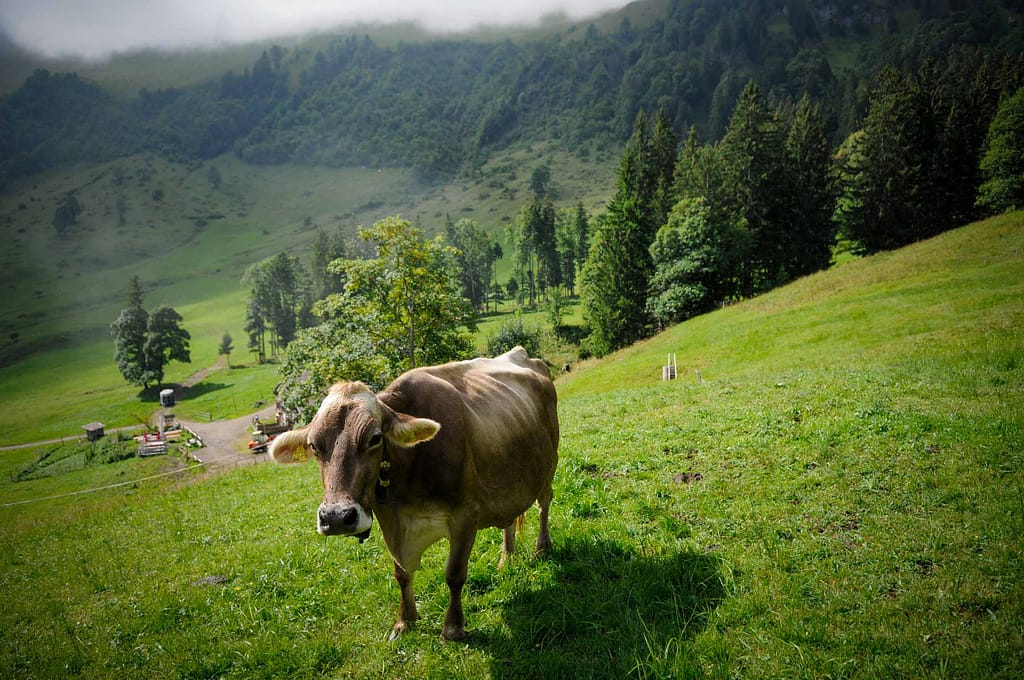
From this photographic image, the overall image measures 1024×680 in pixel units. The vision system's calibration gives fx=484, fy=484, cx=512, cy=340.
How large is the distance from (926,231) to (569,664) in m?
72.0

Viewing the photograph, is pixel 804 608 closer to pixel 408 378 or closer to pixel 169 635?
pixel 408 378

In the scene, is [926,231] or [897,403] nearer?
[897,403]

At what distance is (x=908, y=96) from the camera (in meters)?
55.9

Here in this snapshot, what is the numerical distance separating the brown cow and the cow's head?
10 millimetres

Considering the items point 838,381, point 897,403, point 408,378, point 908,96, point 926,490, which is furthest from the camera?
point 908,96

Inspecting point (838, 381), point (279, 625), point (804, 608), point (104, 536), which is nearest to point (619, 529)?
point (804, 608)

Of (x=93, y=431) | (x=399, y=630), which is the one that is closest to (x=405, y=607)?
(x=399, y=630)

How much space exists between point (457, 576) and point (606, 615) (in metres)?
1.93

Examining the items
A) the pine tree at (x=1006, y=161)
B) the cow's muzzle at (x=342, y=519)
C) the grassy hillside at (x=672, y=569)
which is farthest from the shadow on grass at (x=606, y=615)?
the pine tree at (x=1006, y=161)

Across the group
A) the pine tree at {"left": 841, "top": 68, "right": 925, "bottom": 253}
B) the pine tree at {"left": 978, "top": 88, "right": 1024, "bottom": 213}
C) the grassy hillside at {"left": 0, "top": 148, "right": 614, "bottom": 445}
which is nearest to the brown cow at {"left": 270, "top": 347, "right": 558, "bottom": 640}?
the pine tree at {"left": 978, "top": 88, "right": 1024, "bottom": 213}

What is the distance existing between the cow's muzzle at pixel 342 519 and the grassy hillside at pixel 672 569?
7.36ft

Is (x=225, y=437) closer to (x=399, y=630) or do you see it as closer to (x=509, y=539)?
(x=509, y=539)

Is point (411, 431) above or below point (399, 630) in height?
above

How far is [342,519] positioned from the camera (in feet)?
15.4
